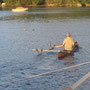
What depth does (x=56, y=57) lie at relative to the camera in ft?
79.1

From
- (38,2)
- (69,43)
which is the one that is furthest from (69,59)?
(38,2)

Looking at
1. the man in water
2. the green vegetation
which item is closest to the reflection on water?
the man in water

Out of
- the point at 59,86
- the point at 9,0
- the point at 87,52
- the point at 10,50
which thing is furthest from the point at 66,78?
the point at 9,0

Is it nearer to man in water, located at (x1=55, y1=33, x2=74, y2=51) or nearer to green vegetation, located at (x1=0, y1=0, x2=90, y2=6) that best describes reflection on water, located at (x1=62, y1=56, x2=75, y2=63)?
man in water, located at (x1=55, y1=33, x2=74, y2=51)

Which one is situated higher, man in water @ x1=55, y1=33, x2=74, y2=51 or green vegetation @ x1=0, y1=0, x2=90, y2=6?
man in water @ x1=55, y1=33, x2=74, y2=51

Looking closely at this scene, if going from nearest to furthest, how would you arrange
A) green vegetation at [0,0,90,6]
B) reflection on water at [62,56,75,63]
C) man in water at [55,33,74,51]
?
1. reflection on water at [62,56,75,63]
2. man in water at [55,33,74,51]
3. green vegetation at [0,0,90,6]

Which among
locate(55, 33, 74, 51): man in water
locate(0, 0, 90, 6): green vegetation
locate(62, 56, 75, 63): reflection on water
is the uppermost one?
locate(55, 33, 74, 51): man in water

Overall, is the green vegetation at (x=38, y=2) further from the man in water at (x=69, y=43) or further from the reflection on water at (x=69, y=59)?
the reflection on water at (x=69, y=59)

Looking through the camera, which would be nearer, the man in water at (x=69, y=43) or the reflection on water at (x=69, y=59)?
the reflection on water at (x=69, y=59)

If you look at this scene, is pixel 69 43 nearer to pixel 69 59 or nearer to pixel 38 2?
pixel 69 59

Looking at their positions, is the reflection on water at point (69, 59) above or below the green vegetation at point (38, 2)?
above

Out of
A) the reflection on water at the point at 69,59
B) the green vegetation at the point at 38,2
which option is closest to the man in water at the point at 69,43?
the reflection on water at the point at 69,59

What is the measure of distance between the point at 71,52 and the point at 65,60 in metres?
1.53

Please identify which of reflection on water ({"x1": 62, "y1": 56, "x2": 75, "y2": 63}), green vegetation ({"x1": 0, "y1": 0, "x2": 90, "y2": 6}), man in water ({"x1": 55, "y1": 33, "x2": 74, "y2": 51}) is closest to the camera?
reflection on water ({"x1": 62, "y1": 56, "x2": 75, "y2": 63})
